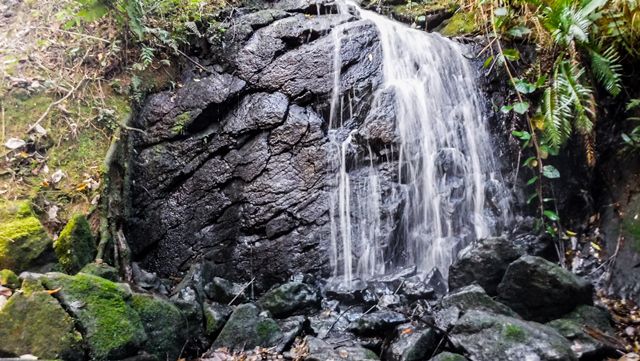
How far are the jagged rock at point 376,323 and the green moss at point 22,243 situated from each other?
298cm

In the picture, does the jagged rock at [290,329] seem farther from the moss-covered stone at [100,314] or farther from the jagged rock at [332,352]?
the moss-covered stone at [100,314]

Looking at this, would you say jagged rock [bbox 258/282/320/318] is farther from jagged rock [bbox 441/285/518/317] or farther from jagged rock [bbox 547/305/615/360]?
jagged rock [bbox 547/305/615/360]

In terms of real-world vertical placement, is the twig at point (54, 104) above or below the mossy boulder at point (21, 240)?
above

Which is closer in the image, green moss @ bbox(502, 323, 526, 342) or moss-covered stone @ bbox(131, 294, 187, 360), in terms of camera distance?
green moss @ bbox(502, 323, 526, 342)

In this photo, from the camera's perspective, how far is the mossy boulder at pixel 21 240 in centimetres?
369

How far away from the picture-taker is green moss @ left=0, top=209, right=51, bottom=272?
3684mm

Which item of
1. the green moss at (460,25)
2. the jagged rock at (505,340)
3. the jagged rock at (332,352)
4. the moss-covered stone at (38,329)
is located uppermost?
the green moss at (460,25)

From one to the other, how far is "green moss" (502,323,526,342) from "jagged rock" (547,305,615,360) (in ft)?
1.48

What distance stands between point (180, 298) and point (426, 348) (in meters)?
2.58

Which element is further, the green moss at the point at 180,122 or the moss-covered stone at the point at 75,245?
the green moss at the point at 180,122

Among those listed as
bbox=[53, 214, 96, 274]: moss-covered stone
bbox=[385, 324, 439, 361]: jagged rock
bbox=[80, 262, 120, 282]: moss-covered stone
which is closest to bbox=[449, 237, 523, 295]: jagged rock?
bbox=[385, 324, 439, 361]: jagged rock

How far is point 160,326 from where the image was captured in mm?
3766

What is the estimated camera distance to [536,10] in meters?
6.23

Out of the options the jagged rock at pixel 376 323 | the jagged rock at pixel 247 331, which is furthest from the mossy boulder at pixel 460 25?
the jagged rock at pixel 247 331
